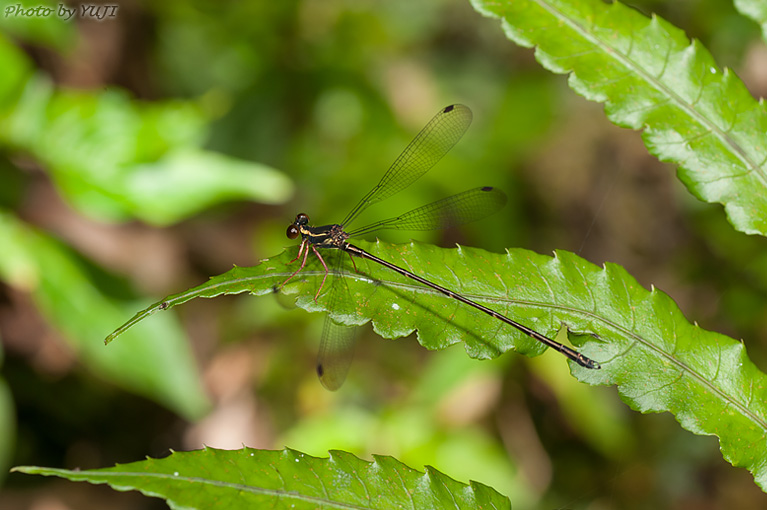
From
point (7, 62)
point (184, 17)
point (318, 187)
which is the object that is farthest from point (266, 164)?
point (7, 62)

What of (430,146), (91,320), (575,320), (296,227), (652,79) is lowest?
(575,320)

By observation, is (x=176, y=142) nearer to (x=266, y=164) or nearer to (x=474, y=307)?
(x=266, y=164)

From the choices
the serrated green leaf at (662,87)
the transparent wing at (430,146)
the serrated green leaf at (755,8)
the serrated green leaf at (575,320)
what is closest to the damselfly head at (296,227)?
the transparent wing at (430,146)

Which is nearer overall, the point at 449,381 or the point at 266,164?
the point at 449,381

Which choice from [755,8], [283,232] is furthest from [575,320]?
[283,232]

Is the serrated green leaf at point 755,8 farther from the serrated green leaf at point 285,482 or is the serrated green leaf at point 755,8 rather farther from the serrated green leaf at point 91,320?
the serrated green leaf at point 91,320

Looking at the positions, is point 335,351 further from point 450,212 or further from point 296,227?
point 450,212
